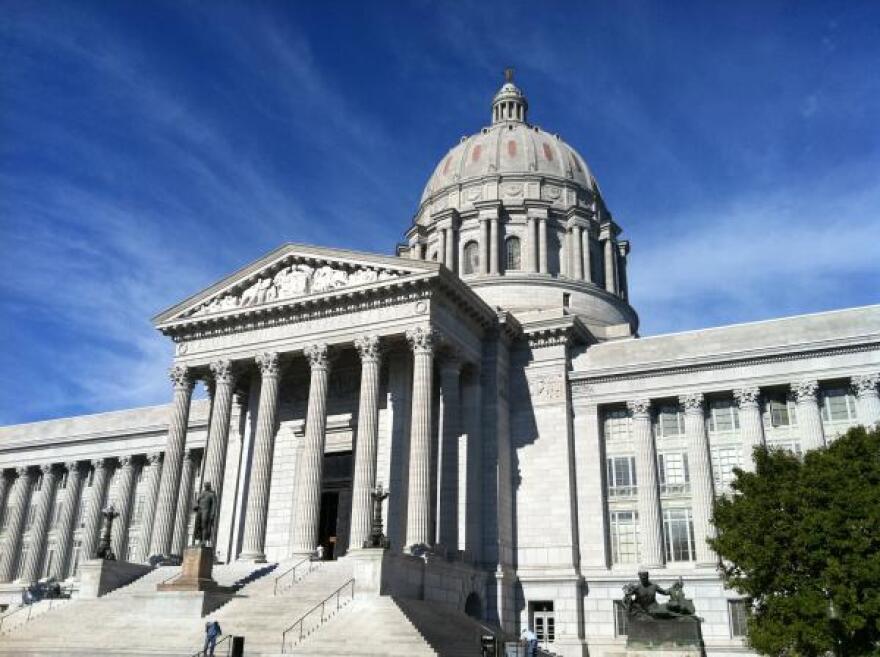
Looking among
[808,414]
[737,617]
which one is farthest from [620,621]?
[808,414]

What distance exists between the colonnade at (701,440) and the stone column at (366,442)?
1314 centimetres

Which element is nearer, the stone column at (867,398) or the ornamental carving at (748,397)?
the stone column at (867,398)

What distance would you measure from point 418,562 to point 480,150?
1496 inches

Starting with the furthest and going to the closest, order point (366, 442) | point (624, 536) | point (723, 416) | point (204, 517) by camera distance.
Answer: point (723, 416), point (624, 536), point (366, 442), point (204, 517)

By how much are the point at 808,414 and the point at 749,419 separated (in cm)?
255

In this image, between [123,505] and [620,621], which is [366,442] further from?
[123,505]

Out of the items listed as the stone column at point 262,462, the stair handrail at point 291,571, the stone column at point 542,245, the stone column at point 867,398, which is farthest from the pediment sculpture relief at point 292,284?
the stone column at point 867,398

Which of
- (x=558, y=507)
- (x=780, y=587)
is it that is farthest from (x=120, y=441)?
(x=780, y=587)

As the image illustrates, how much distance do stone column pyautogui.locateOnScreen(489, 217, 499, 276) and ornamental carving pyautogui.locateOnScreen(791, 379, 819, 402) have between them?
2090cm

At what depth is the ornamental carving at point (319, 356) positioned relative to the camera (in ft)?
125

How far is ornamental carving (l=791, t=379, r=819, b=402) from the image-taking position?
3741 centimetres

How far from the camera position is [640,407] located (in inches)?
1594

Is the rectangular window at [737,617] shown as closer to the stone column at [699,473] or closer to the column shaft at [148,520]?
the stone column at [699,473]

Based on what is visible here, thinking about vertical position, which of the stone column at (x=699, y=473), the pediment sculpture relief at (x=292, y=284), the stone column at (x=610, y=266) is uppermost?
the stone column at (x=610, y=266)
